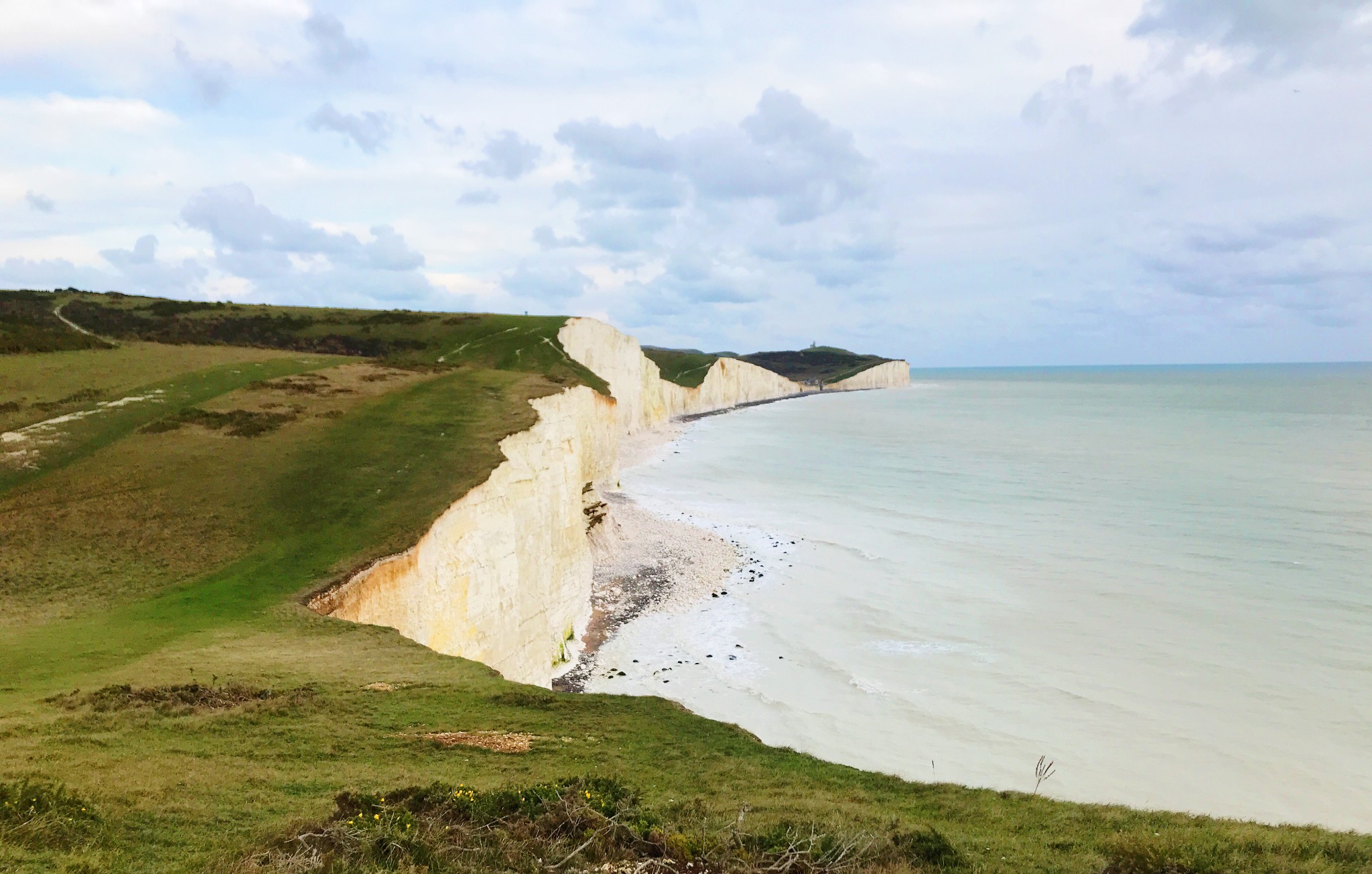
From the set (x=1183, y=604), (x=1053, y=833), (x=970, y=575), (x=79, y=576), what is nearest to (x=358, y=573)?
(x=79, y=576)

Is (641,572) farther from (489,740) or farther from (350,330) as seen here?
(350,330)

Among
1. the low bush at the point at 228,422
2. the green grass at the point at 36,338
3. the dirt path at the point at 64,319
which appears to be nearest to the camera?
the low bush at the point at 228,422

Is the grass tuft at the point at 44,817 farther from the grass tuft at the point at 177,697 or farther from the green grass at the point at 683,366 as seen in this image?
the green grass at the point at 683,366

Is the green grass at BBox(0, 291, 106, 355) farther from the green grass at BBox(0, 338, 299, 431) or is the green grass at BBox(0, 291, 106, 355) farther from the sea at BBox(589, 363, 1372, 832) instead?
the sea at BBox(589, 363, 1372, 832)

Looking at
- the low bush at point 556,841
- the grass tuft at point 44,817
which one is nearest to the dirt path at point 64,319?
the grass tuft at point 44,817

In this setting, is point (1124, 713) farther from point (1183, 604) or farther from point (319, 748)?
point (319, 748)

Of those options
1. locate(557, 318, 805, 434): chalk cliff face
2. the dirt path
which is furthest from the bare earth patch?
the dirt path
